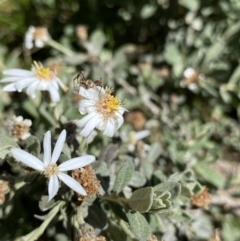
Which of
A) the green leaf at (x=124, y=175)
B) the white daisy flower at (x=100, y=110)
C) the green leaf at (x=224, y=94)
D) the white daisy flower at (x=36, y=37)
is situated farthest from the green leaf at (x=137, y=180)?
the white daisy flower at (x=36, y=37)

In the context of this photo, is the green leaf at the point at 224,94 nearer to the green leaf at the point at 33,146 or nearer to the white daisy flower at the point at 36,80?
the white daisy flower at the point at 36,80

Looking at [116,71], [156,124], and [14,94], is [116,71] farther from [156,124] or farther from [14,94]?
[14,94]

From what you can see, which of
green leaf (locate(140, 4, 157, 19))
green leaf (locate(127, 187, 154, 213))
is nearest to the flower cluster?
green leaf (locate(127, 187, 154, 213))

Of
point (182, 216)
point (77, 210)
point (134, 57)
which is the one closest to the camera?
point (77, 210)

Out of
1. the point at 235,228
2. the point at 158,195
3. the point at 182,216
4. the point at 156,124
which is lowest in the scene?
the point at 235,228

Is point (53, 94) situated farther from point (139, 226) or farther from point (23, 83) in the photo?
point (139, 226)

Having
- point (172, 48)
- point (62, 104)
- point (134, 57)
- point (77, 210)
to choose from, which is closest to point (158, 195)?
point (77, 210)
